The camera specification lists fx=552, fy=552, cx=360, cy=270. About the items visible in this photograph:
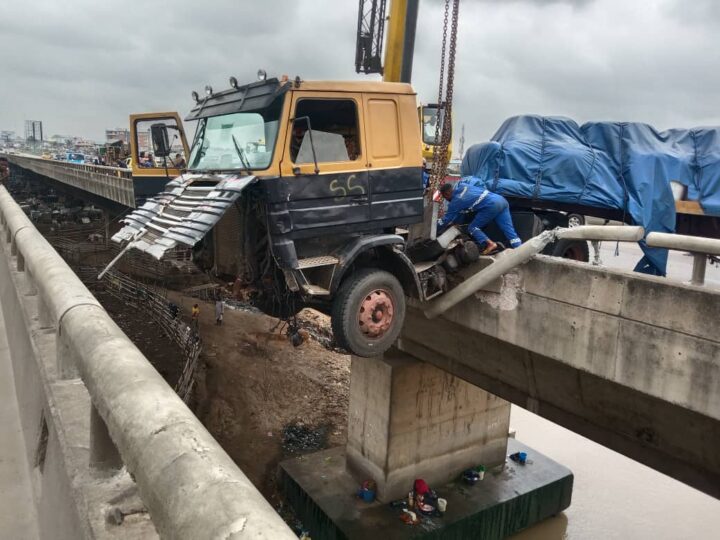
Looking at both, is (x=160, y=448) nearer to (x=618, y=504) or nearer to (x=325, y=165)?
(x=325, y=165)

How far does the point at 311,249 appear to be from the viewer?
18.8ft

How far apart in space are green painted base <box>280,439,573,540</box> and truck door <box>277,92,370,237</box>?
23.6 ft

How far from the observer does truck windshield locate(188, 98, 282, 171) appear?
5.51 metres

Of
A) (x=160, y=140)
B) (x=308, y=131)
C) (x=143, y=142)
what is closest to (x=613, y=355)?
(x=308, y=131)

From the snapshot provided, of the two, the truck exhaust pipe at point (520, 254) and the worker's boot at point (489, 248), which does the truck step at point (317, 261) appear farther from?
the worker's boot at point (489, 248)

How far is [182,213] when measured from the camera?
18.4 feet

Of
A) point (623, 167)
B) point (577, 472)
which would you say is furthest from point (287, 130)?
point (577, 472)

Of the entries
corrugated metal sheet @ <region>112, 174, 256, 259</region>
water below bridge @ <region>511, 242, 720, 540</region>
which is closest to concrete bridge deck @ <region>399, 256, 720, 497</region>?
corrugated metal sheet @ <region>112, 174, 256, 259</region>

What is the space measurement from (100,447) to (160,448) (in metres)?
0.82

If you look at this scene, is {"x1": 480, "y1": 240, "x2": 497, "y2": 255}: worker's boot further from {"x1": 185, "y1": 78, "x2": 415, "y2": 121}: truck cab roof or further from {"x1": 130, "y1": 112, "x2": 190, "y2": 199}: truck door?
{"x1": 130, "y1": 112, "x2": 190, "y2": 199}: truck door

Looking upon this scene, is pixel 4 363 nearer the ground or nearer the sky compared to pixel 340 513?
nearer the sky

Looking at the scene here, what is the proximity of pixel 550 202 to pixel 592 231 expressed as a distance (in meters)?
2.94

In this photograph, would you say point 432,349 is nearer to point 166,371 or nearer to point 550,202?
point 550,202

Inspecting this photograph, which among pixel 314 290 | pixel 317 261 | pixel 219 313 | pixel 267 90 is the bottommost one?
pixel 219 313
